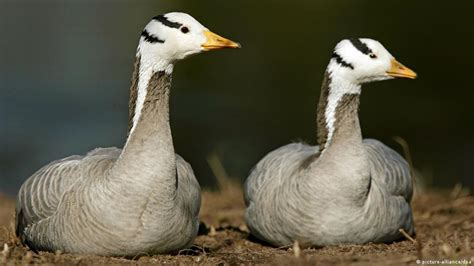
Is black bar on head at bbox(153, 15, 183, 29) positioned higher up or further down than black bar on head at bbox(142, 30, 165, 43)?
higher up

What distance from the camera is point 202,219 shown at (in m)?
11.8

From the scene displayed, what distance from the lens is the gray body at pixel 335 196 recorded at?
9.28m

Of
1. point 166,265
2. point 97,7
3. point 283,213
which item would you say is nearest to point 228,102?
point 283,213

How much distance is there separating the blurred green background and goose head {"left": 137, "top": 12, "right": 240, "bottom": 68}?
29.8ft

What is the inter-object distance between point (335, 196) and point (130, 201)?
2262mm

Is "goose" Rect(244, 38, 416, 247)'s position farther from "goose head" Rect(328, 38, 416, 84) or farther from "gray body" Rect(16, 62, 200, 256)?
"gray body" Rect(16, 62, 200, 256)

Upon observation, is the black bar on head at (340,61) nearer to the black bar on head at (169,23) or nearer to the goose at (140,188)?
the goose at (140,188)

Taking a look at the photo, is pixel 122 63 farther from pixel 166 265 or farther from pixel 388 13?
pixel 166 265

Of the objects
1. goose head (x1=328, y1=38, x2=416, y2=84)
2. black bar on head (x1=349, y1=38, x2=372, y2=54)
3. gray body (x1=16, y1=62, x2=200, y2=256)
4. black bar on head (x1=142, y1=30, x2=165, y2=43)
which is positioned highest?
black bar on head (x1=142, y1=30, x2=165, y2=43)

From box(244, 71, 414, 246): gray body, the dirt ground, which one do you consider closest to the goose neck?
the dirt ground

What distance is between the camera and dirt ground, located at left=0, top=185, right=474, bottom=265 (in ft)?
24.7

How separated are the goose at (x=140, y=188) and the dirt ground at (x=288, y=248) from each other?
19cm

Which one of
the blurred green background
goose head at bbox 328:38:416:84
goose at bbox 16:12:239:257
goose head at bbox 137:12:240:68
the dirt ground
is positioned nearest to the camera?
the dirt ground

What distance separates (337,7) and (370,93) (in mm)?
12325
